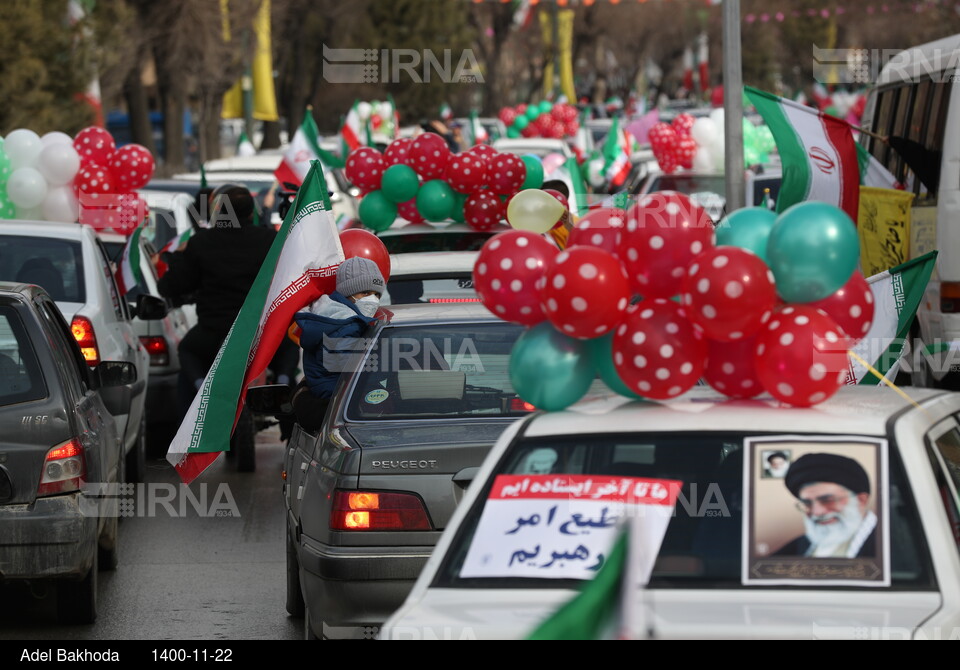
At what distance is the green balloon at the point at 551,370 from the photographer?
4812 mm

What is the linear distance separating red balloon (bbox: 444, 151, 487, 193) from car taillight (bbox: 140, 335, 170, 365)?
241cm

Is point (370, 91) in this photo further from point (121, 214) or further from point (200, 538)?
point (200, 538)

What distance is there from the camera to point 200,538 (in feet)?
31.1

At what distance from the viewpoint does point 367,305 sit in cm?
784

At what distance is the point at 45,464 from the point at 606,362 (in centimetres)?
303

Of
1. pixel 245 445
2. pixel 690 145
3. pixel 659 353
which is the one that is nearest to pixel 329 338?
pixel 659 353

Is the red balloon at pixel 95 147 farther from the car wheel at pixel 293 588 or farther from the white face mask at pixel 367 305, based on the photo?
the car wheel at pixel 293 588

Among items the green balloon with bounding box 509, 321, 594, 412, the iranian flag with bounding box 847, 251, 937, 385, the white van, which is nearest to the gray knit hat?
the iranian flag with bounding box 847, 251, 937, 385

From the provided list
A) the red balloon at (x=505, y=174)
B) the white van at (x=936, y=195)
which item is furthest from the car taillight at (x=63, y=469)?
the white van at (x=936, y=195)

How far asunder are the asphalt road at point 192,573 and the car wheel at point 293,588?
0.05 m

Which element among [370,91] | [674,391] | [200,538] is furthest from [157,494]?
[370,91]

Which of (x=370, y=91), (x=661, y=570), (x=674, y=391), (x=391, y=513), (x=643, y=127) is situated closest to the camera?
(x=661, y=570)

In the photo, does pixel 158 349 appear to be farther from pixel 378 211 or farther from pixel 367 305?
pixel 367 305
